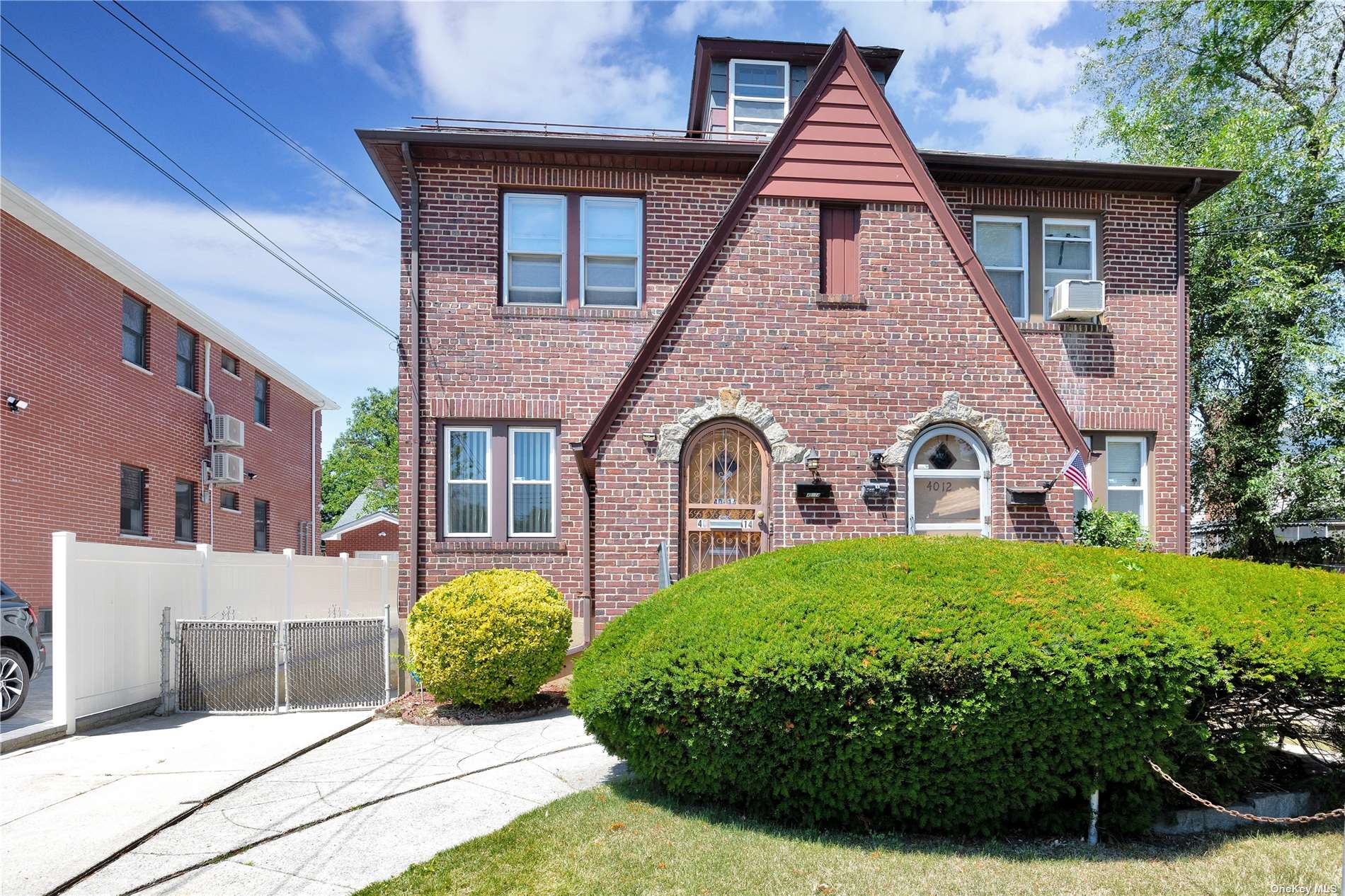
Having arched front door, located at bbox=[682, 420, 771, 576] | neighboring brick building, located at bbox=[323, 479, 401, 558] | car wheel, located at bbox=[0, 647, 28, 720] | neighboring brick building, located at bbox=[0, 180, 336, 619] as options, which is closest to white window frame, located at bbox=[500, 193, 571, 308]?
arched front door, located at bbox=[682, 420, 771, 576]

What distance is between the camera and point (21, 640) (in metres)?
9.05

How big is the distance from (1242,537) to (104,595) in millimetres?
18121

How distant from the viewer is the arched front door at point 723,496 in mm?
10633

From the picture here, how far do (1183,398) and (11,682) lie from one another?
50.6 feet

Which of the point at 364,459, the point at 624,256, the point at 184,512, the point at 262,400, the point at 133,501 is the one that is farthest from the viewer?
the point at 364,459

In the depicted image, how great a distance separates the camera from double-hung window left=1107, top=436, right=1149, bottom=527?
1275 centimetres

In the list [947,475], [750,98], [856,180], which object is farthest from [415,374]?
[750,98]

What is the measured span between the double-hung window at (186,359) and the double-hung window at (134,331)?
1.59 meters

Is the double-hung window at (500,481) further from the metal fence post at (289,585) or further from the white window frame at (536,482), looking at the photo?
the metal fence post at (289,585)

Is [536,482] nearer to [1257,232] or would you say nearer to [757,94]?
[757,94]

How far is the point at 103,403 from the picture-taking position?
17.1 meters

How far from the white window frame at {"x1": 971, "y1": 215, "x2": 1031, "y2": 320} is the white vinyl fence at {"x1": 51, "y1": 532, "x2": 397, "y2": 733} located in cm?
1179

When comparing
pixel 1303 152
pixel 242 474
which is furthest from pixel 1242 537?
pixel 242 474

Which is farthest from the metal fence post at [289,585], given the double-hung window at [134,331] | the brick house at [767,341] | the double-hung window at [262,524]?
the double-hung window at [262,524]
